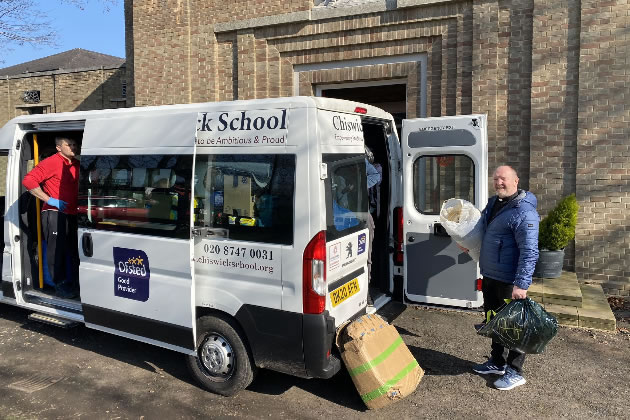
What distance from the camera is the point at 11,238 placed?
543 cm

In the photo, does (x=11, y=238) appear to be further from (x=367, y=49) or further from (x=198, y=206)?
(x=367, y=49)

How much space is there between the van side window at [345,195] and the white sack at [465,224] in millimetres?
827

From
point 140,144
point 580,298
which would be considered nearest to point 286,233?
point 140,144

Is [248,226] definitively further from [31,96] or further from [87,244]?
[31,96]

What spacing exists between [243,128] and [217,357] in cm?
189

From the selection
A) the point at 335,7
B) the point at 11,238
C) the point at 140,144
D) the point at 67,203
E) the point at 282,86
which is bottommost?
the point at 11,238

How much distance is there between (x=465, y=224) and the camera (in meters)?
4.48

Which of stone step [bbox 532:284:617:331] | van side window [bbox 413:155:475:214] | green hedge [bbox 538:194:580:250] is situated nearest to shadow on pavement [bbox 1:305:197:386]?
van side window [bbox 413:155:475:214]

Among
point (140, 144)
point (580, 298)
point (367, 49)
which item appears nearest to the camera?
point (140, 144)

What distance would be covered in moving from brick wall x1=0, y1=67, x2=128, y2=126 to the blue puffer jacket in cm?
1482

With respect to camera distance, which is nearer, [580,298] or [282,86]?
[580,298]

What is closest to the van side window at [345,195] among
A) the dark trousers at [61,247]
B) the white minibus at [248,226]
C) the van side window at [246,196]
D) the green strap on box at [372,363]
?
the white minibus at [248,226]

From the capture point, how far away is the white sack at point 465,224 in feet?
14.5

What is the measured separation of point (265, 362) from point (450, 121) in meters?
3.16
